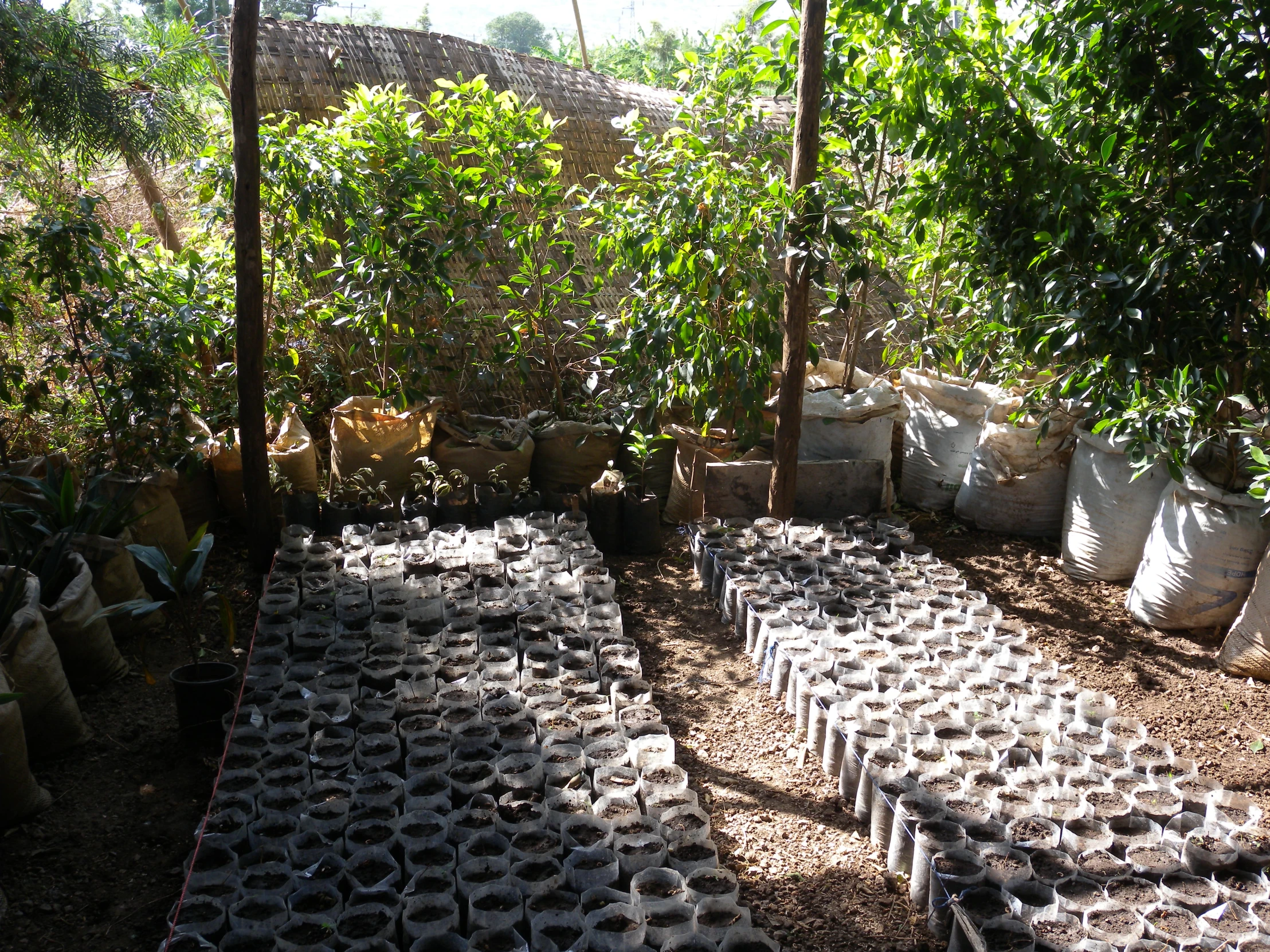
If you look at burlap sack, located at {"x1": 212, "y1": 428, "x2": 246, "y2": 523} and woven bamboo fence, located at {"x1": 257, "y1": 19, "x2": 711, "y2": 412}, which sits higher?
woven bamboo fence, located at {"x1": 257, "y1": 19, "x2": 711, "y2": 412}

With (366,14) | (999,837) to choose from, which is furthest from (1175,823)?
(366,14)


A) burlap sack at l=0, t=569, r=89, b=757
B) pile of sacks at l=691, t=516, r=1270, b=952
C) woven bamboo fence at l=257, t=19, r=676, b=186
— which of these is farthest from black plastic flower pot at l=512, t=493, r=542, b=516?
burlap sack at l=0, t=569, r=89, b=757

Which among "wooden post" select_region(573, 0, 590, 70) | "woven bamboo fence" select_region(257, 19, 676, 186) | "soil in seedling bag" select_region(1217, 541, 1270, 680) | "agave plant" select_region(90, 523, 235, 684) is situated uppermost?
"wooden post" select_region(573, 0, 590, 70)

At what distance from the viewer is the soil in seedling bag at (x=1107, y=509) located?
3635 mm

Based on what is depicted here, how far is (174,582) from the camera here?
2.61 meters

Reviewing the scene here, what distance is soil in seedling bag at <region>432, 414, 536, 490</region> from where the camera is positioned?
4.23 metres

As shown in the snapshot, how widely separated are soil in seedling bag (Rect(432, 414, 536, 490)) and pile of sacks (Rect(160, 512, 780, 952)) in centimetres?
101

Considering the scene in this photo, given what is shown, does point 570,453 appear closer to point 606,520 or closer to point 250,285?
point 606,520

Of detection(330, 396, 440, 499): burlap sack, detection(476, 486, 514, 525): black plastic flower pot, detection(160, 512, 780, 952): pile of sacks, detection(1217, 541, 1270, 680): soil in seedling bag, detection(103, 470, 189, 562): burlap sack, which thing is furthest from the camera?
detection(330, 396, 440, 499): burlap sack

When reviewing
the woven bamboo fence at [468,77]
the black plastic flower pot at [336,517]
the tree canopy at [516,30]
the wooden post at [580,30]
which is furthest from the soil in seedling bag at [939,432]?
the tree canopy at [516,30]

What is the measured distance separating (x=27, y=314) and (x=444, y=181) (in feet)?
6.00

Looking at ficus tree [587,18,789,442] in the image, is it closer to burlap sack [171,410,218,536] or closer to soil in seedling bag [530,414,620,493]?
soil in seedling bag [530,414,620,493]

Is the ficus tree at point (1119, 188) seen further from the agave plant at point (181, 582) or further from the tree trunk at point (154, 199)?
the tree trunk at point (154, 199)

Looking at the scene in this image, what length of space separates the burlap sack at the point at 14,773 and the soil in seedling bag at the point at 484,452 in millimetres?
2175
